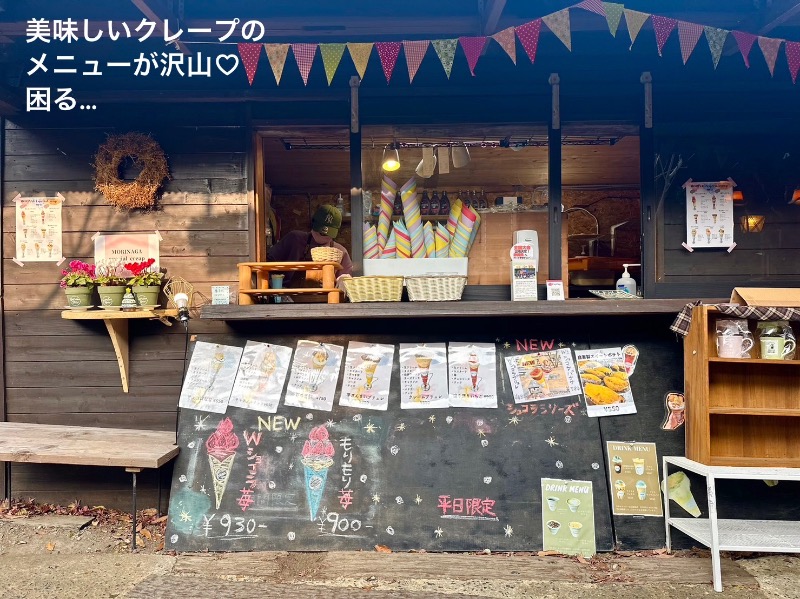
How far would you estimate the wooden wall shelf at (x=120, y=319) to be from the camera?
4.77 meters

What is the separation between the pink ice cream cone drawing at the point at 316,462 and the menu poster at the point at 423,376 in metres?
0.61

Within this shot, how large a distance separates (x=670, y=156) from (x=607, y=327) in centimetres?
156

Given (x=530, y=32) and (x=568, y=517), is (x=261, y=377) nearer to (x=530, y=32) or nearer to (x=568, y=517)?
(x=568, y=517)

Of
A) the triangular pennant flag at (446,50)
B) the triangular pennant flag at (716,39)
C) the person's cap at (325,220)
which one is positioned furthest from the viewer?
the person's cap at (325,220)

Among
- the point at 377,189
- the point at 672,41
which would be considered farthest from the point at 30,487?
the point at 672,41

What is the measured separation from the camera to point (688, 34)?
4.20 metres

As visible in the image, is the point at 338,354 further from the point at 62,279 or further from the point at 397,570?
the point at 62,279

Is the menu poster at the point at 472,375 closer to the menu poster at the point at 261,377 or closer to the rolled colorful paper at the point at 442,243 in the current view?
the rolled colorful paper at the point at 442,243

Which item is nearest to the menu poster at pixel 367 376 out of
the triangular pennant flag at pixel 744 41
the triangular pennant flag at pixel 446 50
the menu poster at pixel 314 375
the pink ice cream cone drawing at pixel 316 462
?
the menu poster at pixel 314 375

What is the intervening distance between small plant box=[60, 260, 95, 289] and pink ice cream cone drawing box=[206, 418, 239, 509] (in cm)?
154

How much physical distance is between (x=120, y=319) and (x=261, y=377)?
1270 mm

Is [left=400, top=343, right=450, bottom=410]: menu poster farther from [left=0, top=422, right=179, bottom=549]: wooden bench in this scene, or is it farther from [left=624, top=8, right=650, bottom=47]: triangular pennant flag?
[left=624, top=8, right=650, bottom=47]: triangular pennant flag

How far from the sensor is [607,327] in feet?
15.4

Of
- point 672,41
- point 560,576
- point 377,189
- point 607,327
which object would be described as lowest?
point 560,576
